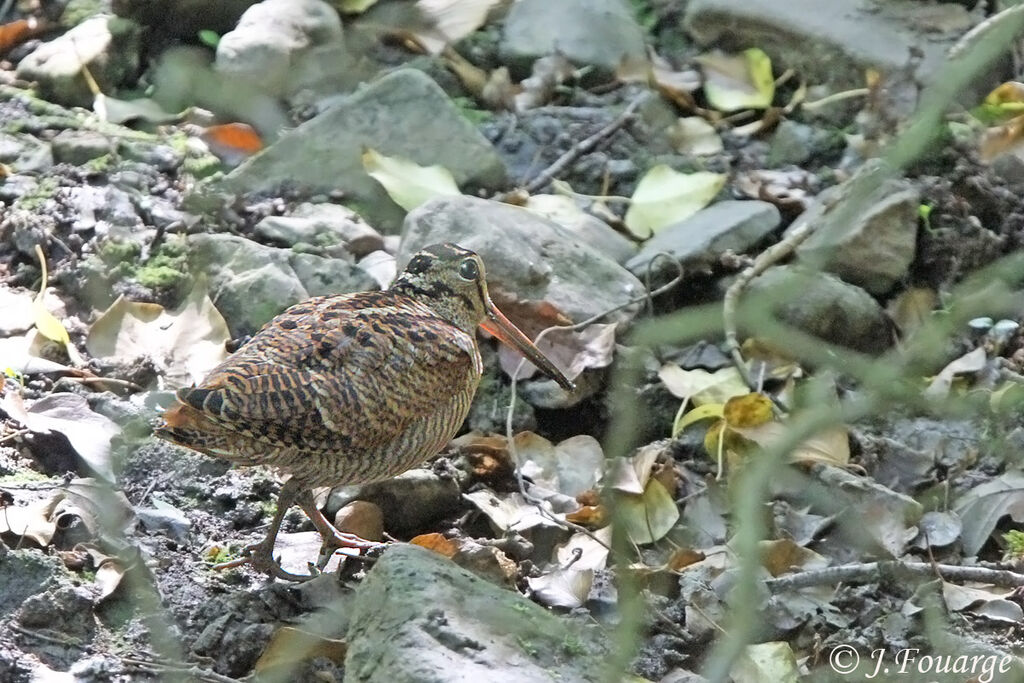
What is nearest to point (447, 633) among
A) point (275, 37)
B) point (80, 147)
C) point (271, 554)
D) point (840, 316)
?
point (271, 554)

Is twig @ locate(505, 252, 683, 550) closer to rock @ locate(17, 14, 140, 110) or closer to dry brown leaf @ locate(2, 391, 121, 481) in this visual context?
dry brown leaf @ locate(2, 391, 121, 481)

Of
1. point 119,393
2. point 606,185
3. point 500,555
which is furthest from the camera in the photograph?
point 606,185

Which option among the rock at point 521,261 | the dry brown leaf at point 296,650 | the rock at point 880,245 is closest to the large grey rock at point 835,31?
the rock at point 880,245

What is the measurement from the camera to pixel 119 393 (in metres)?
5.41

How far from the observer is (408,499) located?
16.8 feet

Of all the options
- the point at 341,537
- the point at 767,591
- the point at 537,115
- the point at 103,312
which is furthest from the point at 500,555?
the point at 537,115

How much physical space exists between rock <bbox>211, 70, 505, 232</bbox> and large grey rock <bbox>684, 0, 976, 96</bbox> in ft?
5.94

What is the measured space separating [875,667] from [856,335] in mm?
2193

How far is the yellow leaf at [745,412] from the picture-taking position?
531 cm

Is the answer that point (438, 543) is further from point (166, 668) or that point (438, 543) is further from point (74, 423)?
point (74, 423)

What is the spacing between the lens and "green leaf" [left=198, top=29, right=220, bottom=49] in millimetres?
6785

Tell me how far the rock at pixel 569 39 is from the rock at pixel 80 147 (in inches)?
87.7

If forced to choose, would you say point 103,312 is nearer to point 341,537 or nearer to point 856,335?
point 341,537

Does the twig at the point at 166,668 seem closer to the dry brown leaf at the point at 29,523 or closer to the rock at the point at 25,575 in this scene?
the rock at the point at 25,575
